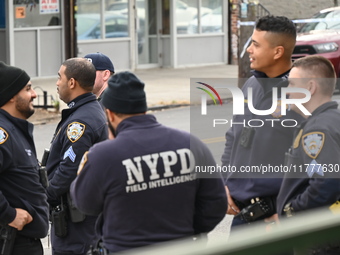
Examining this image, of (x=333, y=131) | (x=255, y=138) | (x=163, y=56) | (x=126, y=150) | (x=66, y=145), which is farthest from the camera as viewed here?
(x=163, y=56)

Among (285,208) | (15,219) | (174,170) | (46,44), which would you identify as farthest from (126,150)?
(46,44)

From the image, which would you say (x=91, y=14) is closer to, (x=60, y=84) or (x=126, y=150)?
(x=60, y=84)

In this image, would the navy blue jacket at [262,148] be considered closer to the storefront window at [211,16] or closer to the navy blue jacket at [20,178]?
the navy blue jacket at [20,178]

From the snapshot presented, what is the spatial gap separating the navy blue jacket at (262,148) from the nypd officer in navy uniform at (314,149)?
0.24 meters

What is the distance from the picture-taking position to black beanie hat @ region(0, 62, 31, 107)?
4.69 meters

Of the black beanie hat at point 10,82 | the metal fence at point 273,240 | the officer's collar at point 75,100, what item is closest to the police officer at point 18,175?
the black beanie hat at point 10,82

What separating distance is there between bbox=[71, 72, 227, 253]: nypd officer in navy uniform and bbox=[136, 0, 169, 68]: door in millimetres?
20582

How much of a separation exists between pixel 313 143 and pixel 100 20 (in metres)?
19.6

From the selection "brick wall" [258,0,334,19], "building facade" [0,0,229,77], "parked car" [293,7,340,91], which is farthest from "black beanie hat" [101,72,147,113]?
"brick wall" [258,0,334,19]

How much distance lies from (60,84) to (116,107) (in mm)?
1821

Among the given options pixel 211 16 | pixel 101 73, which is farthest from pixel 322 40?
pixel 101 73

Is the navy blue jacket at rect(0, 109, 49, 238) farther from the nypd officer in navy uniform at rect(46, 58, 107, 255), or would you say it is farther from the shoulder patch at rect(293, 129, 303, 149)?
the shoulder patch at rect(293, 129, 303, 149)

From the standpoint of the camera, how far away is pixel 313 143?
3764 mm

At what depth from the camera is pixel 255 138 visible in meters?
4.30
